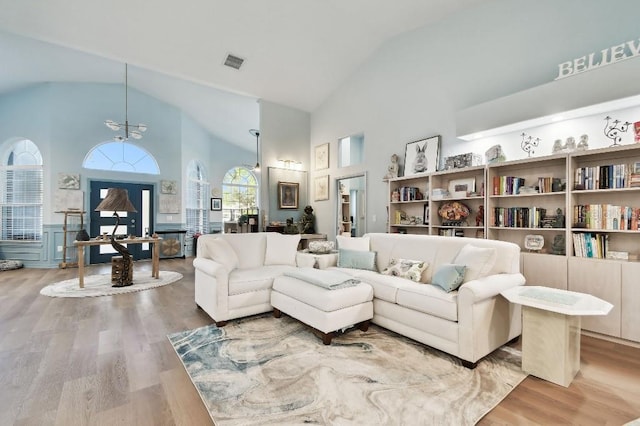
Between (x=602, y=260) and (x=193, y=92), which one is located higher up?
(x=193, y=92)

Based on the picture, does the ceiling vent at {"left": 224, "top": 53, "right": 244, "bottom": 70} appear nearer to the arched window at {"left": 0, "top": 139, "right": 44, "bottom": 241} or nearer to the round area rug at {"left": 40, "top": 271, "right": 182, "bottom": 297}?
the round area rug at {"left": 40, "top": 271, "right": 182, "bottom": 297}

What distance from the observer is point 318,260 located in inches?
149

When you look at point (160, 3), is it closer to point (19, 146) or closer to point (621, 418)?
point (19, 146)

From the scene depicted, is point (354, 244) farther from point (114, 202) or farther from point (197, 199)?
point (197, 199)

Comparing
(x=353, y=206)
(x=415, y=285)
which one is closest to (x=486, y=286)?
(x=415, y=285)

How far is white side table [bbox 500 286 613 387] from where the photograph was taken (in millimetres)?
2008

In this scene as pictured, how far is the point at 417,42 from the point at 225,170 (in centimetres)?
668

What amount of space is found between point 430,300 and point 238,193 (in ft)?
26.9

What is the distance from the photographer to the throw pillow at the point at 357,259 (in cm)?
356

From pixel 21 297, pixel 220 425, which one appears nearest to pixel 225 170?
pixel 21 297

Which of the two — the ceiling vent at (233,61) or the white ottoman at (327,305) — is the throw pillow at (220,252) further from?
the ceiling vent at (233,61)

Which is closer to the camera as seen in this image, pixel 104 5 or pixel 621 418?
pixel 621 418

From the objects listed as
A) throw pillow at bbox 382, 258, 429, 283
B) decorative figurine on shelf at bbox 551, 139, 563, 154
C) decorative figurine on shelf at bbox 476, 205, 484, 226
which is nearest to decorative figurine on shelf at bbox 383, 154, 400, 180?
decorative figurine on shelf at bbox 476, 205, 484, 226

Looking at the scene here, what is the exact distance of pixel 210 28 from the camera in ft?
14.6
